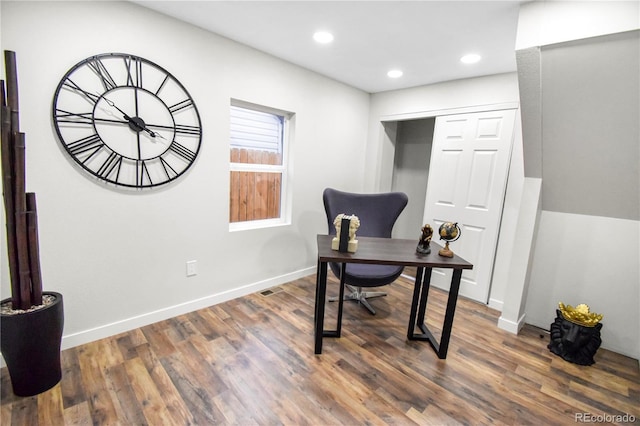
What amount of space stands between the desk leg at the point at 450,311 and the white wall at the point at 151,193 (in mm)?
1692

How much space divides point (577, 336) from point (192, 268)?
2942mm

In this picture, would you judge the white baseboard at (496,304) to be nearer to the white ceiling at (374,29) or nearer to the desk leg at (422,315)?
the desk leg at (422,315)

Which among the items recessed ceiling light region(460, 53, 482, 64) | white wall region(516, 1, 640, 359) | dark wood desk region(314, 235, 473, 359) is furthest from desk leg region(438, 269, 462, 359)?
recessed ceiling light region(460, 53, 482, 64)

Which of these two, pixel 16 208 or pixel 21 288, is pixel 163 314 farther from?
pixel 16 208

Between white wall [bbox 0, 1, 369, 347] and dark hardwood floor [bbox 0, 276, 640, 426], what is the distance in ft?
1.13

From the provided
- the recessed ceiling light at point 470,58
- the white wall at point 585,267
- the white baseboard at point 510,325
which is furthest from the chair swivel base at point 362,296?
the recessed ceiling light at point 470,58

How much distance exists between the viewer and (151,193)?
2.07 metres

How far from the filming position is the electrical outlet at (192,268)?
92.6 inches

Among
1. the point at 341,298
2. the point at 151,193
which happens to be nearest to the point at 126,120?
the point at 151,193

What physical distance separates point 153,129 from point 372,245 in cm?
180

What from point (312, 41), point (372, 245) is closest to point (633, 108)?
point (372, 245)

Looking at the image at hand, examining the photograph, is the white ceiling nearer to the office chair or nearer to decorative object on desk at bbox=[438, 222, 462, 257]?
the office chair

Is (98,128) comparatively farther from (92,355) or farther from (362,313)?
(362,313)

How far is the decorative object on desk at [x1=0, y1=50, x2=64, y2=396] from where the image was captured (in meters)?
1.36
